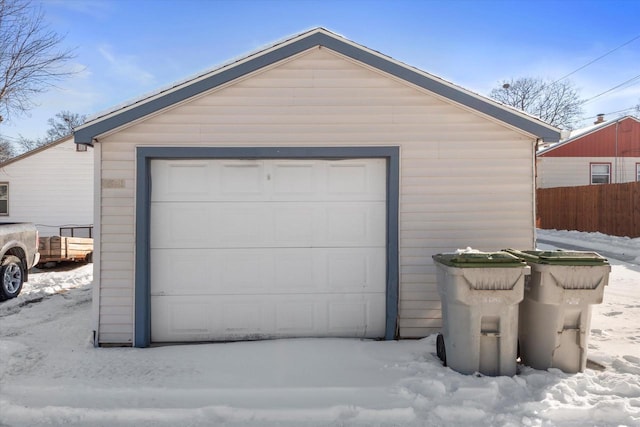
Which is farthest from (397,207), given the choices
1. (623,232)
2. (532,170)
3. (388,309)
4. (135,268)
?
(623,232)

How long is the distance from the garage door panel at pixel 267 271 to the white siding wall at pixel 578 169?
21.3 m

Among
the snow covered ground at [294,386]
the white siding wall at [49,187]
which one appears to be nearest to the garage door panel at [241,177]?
the snow covered ground at [294,386]

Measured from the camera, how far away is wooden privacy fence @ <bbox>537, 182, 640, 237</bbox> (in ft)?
51.9

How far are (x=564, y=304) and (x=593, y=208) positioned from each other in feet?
54.9

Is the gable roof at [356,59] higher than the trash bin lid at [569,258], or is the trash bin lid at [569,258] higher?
the gable roof at [356,59]

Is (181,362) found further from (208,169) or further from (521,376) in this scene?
(521,376)

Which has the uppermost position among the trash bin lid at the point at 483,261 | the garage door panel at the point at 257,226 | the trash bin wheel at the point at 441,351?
the garage door panel at the point at 257,226

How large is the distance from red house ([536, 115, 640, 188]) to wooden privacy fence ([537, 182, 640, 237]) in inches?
78.5

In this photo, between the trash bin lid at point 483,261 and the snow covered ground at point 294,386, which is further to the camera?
the trash bin lid at point 483,261

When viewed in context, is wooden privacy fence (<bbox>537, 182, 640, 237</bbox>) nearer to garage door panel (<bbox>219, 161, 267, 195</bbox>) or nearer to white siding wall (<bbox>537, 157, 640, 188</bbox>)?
white siding wall (<bbox>537, 157, 640, 188</bbox>)

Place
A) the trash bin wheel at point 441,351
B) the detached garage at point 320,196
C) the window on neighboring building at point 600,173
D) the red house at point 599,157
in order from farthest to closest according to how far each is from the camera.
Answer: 1. the window on neighboring building at point 600,173
2. the red house at point 599,157
3. the detached garage at point 320,196
4. the trash bin wheel at point 441,351

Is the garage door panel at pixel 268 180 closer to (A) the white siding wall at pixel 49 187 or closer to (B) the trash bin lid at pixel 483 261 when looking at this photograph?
(B) the trash bin lid at pixel 483 261

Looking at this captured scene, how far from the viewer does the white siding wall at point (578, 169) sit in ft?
75.6

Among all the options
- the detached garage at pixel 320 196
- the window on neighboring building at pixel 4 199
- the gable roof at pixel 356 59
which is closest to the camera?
the gable roof at pixel 356 59
